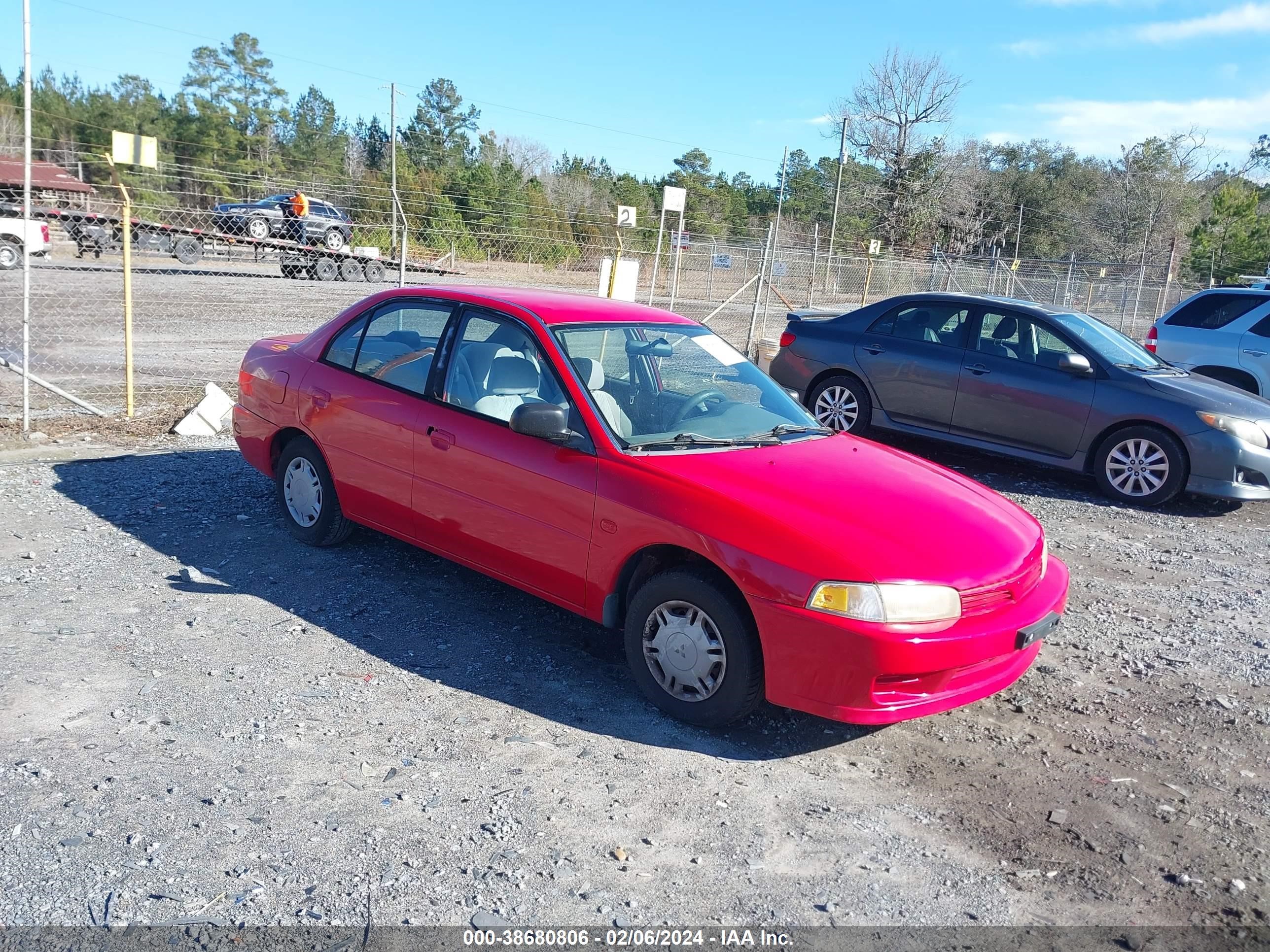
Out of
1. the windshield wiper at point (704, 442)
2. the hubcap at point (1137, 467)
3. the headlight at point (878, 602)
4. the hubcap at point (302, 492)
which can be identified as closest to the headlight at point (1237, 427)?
the hubcap at point (1137, 467)

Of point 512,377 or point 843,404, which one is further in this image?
point 843,404

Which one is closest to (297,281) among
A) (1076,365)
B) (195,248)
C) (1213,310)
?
(195,248)

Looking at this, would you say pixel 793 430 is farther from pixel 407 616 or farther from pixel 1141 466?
pixel 1141 466

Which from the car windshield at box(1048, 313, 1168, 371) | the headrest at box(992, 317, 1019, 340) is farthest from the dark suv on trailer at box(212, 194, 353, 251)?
the car windshield at box(1048, 313, 1168, 371)

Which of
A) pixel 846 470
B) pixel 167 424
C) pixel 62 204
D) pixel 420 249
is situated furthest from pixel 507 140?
pixel 846 470

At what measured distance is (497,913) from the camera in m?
2.90

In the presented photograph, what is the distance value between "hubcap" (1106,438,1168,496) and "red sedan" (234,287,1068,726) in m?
4.10

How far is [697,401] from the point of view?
4.88 metres

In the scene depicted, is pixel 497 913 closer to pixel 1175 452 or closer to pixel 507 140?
pixel 1175 452

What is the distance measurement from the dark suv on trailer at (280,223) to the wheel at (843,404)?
21.3 metres

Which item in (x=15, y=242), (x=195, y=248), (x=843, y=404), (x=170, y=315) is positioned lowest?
(x=170, y=315)

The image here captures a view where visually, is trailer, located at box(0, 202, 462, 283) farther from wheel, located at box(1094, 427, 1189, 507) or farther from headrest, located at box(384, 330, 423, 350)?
headrest, located at box(384, 330, 423, 350)

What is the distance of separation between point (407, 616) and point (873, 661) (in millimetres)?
2492

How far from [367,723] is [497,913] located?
4.26 feet
